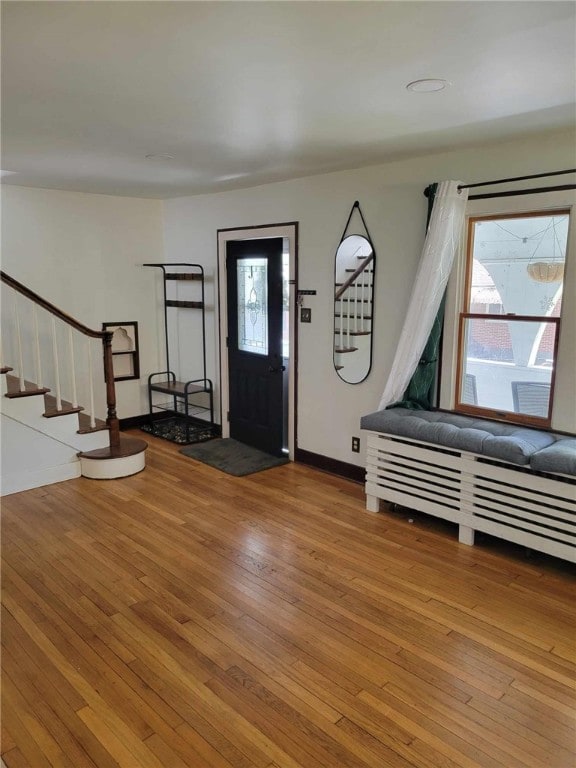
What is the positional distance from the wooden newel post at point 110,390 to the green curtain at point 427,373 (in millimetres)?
2452

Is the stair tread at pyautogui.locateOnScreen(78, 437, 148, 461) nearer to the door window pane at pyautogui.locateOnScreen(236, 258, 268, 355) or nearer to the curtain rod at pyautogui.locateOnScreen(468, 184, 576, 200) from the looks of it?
the door window pane at pyautogui.locateOnScreen(236, 258, 268, 355)

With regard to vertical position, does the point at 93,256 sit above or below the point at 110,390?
above

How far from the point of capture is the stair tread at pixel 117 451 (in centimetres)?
472

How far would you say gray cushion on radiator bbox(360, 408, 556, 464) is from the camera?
126 inches

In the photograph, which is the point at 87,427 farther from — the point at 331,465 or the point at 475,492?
the point at 475,492

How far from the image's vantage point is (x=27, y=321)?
5.43m

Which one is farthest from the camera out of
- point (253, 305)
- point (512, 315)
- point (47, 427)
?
point (253, 305)

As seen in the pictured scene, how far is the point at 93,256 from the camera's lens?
581 centimetres

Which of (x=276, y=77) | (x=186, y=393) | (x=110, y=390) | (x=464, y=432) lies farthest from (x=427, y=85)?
(x=186, y=393)

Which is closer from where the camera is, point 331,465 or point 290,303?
point 331,465

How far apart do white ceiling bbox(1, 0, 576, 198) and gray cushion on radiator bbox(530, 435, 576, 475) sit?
1802mm

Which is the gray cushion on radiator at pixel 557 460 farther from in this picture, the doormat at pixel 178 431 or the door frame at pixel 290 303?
the doormat at pixel 178 431

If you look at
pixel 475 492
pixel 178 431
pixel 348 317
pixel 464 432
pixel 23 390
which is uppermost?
pixel 348 317

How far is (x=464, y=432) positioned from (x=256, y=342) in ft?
8.29
